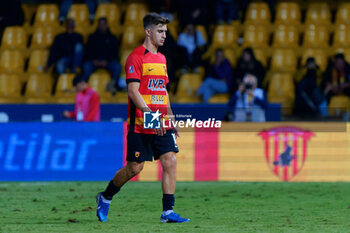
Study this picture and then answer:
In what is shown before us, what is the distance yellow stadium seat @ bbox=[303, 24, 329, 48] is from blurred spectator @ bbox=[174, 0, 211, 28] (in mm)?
2320

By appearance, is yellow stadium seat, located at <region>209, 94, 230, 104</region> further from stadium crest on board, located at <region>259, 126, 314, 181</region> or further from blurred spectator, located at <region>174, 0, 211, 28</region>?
stadium crest on board, located at <region>259, 126, 314, 181</region>

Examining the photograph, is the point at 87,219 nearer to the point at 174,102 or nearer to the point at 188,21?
the point at 174,102

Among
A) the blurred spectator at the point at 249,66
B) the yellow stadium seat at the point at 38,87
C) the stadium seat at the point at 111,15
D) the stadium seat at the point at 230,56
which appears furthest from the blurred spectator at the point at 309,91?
the yellow stadium seat at the point at 38,87

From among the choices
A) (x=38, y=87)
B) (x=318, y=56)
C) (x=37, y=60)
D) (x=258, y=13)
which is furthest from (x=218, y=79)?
(x=37, y=60)

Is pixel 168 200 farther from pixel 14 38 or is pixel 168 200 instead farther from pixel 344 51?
pixel 14 38

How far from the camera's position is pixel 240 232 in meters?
7.09

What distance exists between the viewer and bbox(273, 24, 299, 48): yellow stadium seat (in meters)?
17.4

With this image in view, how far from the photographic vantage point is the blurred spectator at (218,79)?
1545cm

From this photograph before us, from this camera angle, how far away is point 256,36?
1752cm

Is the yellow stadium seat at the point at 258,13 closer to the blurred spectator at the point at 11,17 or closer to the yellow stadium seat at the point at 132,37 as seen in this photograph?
the yellow stadium seat at the point at 132,37

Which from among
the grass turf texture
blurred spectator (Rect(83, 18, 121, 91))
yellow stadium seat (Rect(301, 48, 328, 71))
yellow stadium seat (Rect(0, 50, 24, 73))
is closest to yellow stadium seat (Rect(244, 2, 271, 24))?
yellow stadium seat (Rect(301, 48, 328, 71))

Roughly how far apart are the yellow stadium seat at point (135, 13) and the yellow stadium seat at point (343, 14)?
179 inches

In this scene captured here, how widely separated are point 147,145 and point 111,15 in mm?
11179

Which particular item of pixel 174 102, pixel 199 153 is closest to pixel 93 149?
pixel 199 153
